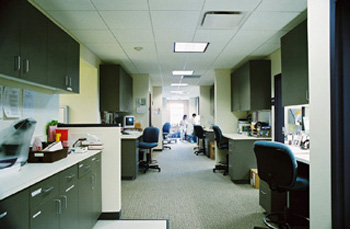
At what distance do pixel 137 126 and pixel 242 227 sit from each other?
433cm

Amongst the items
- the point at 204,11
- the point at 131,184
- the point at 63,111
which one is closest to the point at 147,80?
the point at 63,111

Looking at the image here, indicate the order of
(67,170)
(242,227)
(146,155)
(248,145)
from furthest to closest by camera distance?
(146,155), (248,145), (242,227), (67,170)

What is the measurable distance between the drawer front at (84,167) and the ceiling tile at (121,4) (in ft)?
5.53

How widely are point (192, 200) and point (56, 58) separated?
8.60 feet

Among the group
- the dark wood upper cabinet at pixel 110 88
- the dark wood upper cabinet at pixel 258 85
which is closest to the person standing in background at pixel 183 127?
the dark wood upper cabinet at pixel 110 88

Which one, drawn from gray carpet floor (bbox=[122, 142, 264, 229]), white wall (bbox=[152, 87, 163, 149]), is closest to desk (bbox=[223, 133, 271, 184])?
gray carpet floor (bbox=[122, 142, 264, 229])

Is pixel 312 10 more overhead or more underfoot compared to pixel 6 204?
more overhead

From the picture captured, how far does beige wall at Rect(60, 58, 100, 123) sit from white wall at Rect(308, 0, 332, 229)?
392 centimetres

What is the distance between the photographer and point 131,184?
4.12m

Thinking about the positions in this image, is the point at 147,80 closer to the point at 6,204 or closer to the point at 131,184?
the point at 131,184

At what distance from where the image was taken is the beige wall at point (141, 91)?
645 cm

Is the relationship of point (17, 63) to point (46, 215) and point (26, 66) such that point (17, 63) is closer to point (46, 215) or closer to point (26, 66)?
point (26, 66)

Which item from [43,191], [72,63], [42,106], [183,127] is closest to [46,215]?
[43,191]

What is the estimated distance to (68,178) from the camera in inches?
71.7
